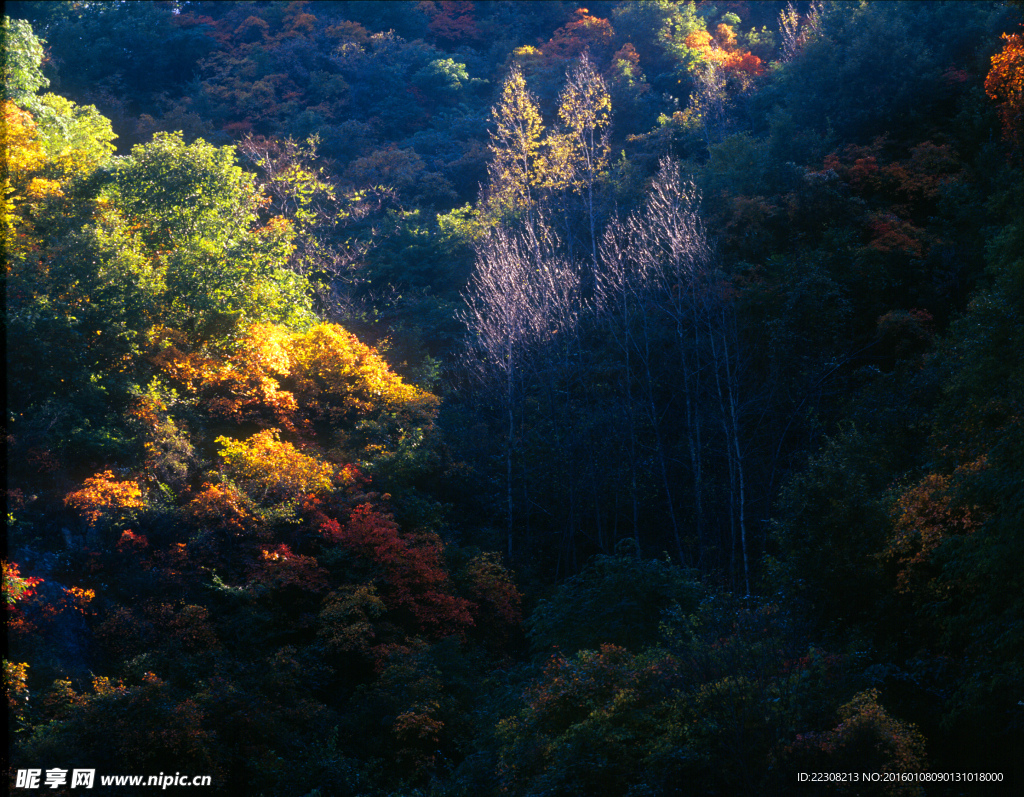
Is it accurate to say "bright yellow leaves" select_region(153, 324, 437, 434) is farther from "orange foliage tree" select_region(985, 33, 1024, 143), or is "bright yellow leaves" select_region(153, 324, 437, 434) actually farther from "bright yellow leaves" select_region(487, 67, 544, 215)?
"orange foliage tree" select_region(985, 33, 1024, 143)

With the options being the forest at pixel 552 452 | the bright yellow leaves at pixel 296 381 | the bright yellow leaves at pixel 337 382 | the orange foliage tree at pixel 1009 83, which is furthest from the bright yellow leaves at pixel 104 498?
the orange foliage tree at pixel 1009 83

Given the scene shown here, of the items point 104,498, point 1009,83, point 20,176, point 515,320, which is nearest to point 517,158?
point 515,320

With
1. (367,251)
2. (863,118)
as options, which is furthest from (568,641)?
(367,251)

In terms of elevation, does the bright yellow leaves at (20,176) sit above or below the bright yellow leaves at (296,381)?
above

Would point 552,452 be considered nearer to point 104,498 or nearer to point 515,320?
point 515,320

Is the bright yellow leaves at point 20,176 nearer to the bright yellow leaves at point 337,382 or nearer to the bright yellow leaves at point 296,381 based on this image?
the bright yellow leaves at point 296,381

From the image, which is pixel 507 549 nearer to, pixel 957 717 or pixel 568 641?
pixel 568 641
